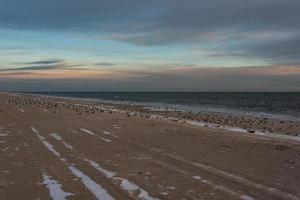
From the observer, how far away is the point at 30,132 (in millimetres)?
20062

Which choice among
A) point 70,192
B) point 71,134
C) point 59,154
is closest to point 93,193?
point 70,192

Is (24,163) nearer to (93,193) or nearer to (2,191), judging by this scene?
(2,191)

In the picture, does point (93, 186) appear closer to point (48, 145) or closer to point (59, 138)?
point (48, 145)

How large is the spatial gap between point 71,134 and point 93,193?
11114mm

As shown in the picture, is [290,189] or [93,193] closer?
[93,193]

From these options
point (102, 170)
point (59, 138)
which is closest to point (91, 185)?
point (102, 170)

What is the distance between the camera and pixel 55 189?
8.95 m

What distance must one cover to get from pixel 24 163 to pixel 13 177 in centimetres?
183

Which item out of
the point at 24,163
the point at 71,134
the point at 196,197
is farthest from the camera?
the point at 71,134

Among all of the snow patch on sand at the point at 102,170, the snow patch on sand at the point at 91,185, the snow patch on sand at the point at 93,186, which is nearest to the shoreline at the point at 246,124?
the snow patch on sand at the point at 102,170

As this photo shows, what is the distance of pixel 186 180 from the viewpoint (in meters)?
9.90

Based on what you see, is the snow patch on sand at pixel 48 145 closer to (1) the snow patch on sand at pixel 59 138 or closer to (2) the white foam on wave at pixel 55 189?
(1) the snow patch on sand at pixel 59 138

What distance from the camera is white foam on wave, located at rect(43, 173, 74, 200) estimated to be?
27.5 ft

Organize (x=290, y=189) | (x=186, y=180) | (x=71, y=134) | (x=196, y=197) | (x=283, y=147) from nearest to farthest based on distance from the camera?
(x=196, y=197) < (x=290, y=189) < (x=186, y=180) < (x=283, y=147) < (x=71, y=134)
